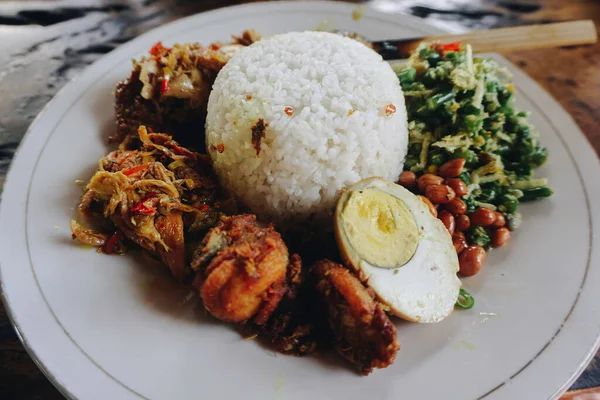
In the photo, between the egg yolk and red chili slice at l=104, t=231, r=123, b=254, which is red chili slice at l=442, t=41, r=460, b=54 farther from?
red chili slice at l=104, t=231, r=123, b=254

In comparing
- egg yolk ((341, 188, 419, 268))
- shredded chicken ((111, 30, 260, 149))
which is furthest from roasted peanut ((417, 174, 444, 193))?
shredded chicken ((111, 30, 260, 149))

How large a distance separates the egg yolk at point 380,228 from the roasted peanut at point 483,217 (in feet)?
1.77

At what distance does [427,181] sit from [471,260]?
0.52 metres

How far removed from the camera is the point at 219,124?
279 cm

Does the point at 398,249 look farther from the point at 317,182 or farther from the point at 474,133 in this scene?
the point at 474,133

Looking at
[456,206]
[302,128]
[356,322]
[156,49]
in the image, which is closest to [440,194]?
[456,206]

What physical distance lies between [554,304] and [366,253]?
3.13 feet

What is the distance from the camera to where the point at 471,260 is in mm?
2520

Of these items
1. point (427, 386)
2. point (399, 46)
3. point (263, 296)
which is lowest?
point (427, 386)

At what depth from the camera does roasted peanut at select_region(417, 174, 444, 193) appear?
2742 mm

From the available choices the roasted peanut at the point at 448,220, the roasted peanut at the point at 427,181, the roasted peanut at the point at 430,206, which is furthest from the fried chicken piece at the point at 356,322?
the roasted peanut at the point at 427,181

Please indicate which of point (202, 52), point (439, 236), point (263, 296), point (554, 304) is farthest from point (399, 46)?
point (263, 296)

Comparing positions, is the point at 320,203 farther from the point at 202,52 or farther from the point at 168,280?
the point at 202,52

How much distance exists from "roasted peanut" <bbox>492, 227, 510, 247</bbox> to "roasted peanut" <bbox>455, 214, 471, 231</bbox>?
151 millimetres
